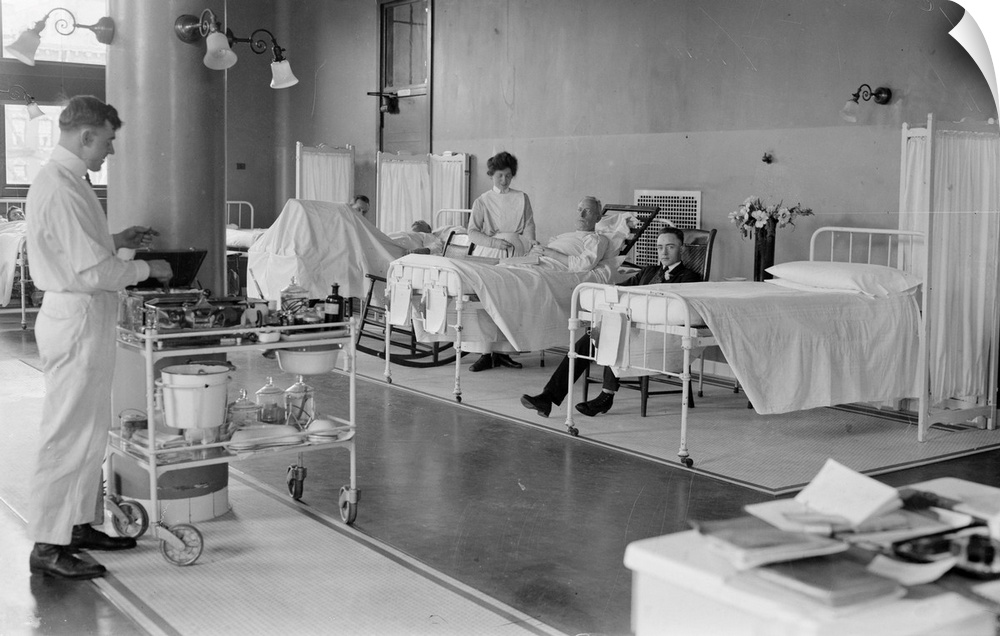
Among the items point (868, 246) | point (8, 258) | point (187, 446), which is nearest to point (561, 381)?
point (868, 246)

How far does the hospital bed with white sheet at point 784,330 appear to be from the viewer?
5.46 meters

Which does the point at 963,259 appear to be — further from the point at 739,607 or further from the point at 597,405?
the point at 739,607

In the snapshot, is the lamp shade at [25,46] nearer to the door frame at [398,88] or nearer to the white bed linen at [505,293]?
the white bed linen at [505,293]

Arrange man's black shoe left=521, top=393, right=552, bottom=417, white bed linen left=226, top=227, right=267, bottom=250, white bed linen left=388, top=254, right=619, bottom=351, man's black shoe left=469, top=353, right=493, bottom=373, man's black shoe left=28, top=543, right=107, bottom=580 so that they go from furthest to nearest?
white bed linen left=226, top=227, right=267, bottom=250
man's black shoe left=469, top=353, right=493, bottom=373
white bed linen left=388, top=254, right=619, bottom=351
man's black shoe left=521, top=393, right=552, bottom=417
man's black shoe left=28, top=543, right=107, bottom=580

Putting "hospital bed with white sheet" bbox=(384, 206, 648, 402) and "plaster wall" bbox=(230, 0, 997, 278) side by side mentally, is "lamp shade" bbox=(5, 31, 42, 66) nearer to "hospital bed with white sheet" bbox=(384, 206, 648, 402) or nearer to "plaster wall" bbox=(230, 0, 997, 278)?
"hospital bed with white sheet" bbox=(384, 206, 648, 402)

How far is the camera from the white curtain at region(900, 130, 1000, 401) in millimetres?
5957

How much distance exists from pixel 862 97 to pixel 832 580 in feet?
20.3

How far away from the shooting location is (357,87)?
1287 cm

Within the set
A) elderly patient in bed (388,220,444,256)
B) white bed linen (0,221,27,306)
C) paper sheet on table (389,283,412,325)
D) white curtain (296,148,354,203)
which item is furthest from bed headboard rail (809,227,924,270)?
white bed linen (0,221,27,306)

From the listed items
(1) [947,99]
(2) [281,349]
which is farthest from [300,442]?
(1) [947,99]

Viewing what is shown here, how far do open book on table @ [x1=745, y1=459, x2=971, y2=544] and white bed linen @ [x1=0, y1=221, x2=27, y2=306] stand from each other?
32.8 ft

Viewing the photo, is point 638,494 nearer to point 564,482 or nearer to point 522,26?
point 564,482

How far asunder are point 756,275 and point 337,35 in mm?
7720

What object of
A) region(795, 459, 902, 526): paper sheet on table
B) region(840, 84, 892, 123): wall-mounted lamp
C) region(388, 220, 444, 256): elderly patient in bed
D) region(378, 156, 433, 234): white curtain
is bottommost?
region(795, 459, 902, 526): paper sheet on table
